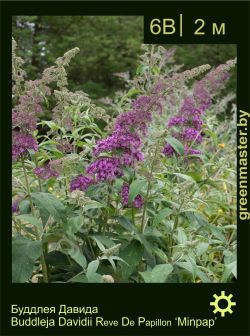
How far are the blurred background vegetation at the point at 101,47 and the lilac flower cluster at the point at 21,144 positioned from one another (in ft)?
40.3

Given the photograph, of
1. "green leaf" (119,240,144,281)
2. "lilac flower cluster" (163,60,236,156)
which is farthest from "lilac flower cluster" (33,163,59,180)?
"lilac flower cluster" (163,60,236,156)

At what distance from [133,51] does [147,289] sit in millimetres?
13478

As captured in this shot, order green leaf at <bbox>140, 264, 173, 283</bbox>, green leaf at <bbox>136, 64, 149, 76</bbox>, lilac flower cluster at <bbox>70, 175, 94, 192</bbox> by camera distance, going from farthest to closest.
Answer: green leaf at <bbox>136, 64, 149, 76</bbox> → lilac flower cluster at <bbox>70, 175, 94, 192</bbox> → green leaf at <bbox>140, 264, 173, 283</bbox>

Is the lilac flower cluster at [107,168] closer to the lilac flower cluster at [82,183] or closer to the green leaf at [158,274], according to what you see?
the lilac flower cluster at [82,183]

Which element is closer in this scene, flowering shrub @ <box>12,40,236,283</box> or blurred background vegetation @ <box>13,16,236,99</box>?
flowering shrub @ <box>12,40,236,283</box>

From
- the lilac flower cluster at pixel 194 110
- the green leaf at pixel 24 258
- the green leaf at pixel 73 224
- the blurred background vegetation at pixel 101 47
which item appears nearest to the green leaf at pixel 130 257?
the green leaf at pixel 73 224

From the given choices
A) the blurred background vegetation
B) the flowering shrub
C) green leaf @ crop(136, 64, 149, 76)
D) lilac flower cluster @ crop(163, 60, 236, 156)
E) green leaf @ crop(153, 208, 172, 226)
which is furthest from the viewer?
the blurred background vegetation

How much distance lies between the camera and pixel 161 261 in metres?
2.28

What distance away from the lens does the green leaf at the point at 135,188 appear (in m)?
1.96

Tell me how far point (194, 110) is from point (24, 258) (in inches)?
49.3

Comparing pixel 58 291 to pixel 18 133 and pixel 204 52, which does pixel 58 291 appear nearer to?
pixel 18 133

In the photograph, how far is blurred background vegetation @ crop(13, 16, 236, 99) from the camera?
14.5 metres

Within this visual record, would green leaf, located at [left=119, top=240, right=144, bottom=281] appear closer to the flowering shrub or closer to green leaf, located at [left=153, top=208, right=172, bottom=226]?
the flowering shrub

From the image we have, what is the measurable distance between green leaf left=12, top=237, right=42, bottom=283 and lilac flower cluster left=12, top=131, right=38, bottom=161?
36 centimetres
